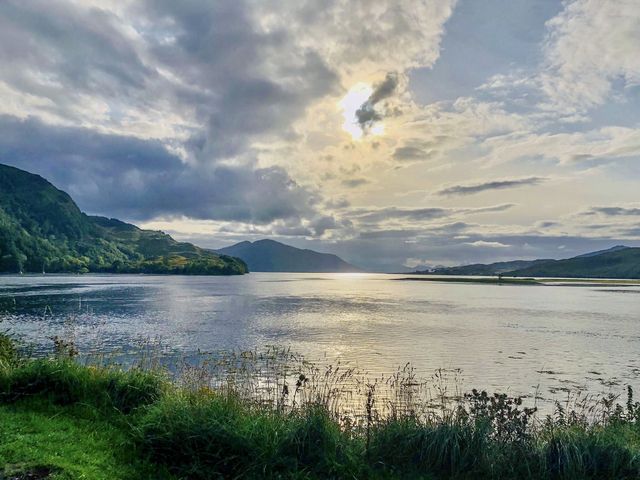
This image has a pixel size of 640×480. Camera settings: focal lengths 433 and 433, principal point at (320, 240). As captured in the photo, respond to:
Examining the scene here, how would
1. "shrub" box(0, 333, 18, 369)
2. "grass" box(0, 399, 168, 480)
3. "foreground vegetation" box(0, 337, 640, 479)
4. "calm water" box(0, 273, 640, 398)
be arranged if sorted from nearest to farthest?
"grass" box(0, 399, 168, 480)
"foreground vegetation" box(0, 337, 640, 479)
"shrub" box(0, 333, 18, 369)
"calm water" box(0, 273, 640, 398)

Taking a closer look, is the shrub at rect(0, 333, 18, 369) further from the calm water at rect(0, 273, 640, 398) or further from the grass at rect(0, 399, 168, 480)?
the calm water at rect(0, 273, 640, 398)

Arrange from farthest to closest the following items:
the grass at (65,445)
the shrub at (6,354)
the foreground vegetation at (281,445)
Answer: the shrub at (6,354)
the foreground vegetation at (281,445)
the grass at (65,445)

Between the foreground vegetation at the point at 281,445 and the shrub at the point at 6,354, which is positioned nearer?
the foreground vegetation at the point at 281,445

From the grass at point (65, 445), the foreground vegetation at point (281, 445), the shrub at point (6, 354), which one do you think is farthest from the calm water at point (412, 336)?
the foreground vegetation at point (281, 445)

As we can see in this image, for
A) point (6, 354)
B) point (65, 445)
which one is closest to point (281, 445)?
point (65, 445)

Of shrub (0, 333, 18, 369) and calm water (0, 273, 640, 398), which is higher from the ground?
shrub (0, 333, 18, 369)

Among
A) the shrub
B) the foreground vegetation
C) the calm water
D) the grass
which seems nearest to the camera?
the grass

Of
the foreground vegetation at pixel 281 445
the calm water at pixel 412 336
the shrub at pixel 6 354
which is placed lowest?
the calm water at pixel 412 336

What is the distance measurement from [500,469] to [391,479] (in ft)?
10.2

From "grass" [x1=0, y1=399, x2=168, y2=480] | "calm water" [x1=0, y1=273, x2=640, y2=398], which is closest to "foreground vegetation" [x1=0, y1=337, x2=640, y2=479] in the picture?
"grass" [x1=0, y1=399, x2=168, y2=480]

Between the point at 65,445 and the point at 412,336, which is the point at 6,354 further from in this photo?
the point at 412,336

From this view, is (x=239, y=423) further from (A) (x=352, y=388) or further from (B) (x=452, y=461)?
(A) (x=352, y=388)

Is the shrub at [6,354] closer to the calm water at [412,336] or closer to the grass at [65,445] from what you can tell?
the grass at [65,445]

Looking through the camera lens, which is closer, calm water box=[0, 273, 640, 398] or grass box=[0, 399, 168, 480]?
grass box=[0, 399, 168, 480]
